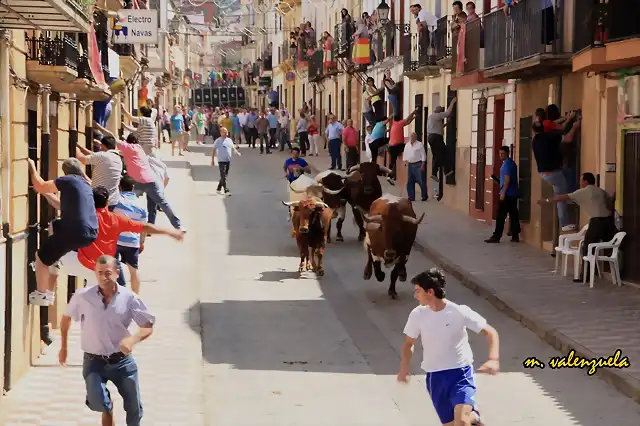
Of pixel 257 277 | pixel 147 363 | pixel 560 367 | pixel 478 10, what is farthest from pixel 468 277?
pixel 478 10

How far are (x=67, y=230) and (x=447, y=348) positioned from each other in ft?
15.0

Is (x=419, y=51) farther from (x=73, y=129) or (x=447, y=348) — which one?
(x=447, y=348)

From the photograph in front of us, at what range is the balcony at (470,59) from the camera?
23.7 m

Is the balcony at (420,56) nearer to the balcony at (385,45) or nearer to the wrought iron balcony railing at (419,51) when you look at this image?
the wrought iron balcony railing at (419,51)

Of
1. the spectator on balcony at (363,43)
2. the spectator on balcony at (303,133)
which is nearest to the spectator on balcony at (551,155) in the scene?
the spectator on balcony at (363,43)

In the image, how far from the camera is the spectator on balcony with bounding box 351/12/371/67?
1512 inches

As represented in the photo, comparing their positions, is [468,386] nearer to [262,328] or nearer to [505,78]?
[262,328]

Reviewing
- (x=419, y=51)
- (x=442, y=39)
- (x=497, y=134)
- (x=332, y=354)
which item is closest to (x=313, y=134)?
(x=419, y=51)

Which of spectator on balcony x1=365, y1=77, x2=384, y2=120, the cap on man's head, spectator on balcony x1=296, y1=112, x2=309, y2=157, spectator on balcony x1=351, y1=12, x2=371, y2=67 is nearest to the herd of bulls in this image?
the cap on man's head

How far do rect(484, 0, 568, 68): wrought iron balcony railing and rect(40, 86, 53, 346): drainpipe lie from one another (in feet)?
29.5

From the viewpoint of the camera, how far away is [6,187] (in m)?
11.1

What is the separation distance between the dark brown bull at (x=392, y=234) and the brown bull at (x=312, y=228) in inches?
52.2

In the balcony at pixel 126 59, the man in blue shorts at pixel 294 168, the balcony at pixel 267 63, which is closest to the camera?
the man in blue shorts at pixel 294 168

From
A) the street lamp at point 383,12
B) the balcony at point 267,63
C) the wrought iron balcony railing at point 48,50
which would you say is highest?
the balcony at point 267,63
